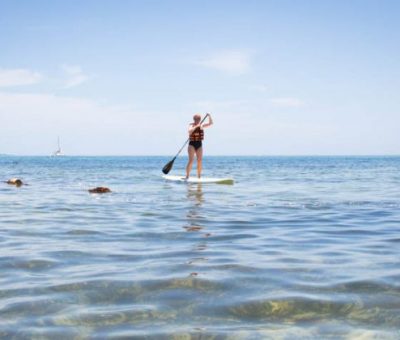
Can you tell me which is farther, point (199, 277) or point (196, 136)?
point (196, 136)

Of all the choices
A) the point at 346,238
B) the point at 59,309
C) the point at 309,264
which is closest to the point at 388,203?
the point at 346,238

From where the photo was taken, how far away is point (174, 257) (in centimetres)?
629

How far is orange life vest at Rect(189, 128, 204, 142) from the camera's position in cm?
2011

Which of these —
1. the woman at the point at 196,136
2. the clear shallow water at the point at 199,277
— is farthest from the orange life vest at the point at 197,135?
the clear shallow water at the point at 199,277

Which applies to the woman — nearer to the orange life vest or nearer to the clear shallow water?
the orange life vest

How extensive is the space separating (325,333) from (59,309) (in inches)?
88.2

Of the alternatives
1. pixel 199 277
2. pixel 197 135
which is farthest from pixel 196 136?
pixel 199 277

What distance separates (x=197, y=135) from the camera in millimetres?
20234

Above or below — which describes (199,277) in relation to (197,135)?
below

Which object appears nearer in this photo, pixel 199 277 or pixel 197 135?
pixel 199 277

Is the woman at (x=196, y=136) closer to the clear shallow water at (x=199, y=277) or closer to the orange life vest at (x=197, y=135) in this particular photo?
the orange life vest at (x=197, y=135)

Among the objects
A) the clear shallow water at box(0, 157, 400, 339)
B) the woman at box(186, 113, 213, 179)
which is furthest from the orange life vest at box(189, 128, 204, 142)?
the clear shallow water at box(0, 157, 400, 339)

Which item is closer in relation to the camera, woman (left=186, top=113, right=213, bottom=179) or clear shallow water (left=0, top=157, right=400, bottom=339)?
clear shallow water (left=0, top=157, right=400, bottom=339)

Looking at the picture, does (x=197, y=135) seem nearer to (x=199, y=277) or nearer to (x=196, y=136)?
(x=196, y=136)
